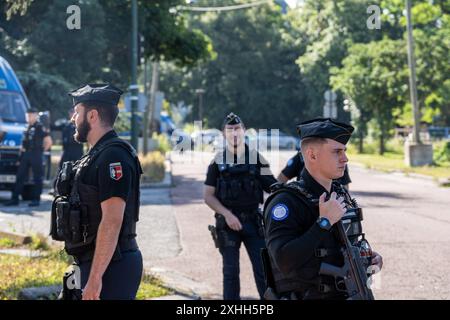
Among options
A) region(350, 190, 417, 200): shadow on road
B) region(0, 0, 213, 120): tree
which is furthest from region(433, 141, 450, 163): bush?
region(350, 190, 417, 200): shadow on road

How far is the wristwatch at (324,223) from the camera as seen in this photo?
337 cm

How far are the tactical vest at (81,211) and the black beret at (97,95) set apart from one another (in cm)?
23

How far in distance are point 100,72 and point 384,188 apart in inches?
476

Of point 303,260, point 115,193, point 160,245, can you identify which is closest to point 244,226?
point 115,193

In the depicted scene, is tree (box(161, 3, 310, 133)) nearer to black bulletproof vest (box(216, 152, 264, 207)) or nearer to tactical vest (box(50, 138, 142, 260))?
black bulletproof vest (box(216, 152, 264, 207))

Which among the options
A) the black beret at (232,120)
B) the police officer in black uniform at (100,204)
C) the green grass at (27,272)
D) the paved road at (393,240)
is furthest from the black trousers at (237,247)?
the police officer in black uniform at (100,204)

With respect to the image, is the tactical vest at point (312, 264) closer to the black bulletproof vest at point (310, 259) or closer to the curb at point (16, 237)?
the black bulletproof vest at point (310, 259)

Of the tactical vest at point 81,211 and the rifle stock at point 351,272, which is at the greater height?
the tactical vest at point 81,211

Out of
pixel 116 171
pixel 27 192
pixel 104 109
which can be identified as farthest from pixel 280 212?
pixel 27 192

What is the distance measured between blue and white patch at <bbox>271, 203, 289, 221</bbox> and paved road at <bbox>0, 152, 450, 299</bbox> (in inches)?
164

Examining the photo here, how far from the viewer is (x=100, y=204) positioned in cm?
414

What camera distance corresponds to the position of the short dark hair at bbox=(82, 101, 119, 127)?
14.0 feet

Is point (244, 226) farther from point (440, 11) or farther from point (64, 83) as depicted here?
point (440, 11)

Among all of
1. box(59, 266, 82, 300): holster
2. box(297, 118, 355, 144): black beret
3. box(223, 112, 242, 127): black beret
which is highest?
box(223, 112, 242, 127): black beret
